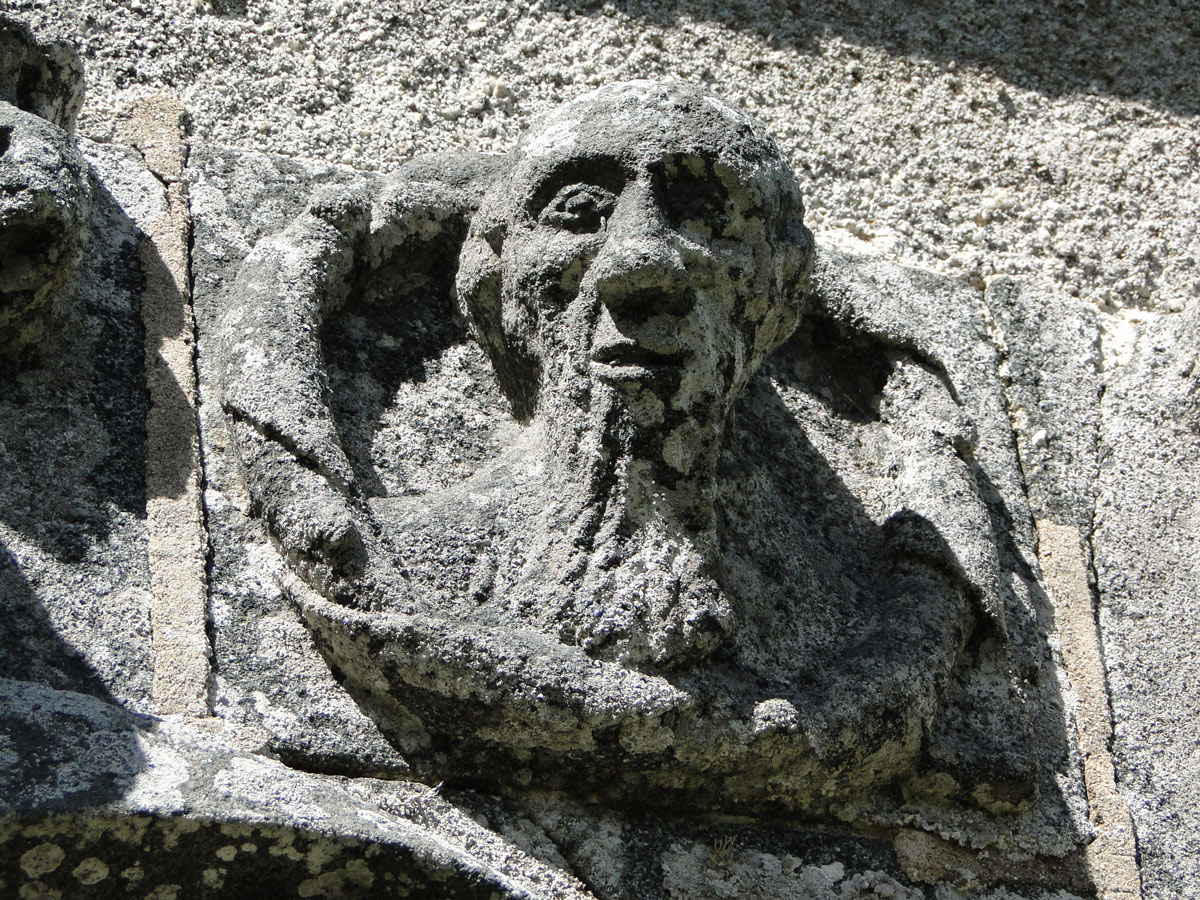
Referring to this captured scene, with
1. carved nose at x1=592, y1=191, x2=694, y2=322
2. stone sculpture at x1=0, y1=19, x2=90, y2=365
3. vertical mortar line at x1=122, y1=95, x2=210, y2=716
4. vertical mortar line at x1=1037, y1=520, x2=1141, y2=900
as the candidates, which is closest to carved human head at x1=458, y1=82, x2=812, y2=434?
carved nose at x1=592, y1=191, x2=694, y2=322

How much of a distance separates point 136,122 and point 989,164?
1.87m

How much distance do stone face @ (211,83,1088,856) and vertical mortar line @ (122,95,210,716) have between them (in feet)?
0.21

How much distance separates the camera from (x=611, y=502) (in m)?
2.00

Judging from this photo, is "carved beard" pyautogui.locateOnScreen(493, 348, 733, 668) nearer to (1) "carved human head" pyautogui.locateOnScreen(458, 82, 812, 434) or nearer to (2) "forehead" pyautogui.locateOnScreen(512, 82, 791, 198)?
(1) "carved human head" pyautogui.locateOnScreen(458, 82, 812, 434)

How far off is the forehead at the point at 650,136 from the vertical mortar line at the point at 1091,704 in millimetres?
911

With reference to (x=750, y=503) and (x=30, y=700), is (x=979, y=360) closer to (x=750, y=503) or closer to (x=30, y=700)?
(x=750, y=503)

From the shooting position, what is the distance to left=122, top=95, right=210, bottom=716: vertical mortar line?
6.32 ft

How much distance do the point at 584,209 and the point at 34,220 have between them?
81 centimetres

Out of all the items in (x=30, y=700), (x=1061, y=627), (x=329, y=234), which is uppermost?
(x=329, y=234)

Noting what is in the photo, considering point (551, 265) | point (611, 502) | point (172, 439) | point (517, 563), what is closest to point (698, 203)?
point (551, 265)

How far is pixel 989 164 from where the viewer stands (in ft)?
10.5

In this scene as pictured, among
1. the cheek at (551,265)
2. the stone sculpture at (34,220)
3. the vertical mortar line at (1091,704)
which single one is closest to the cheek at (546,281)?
the cheek at (551,265)

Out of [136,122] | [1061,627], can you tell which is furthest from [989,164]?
[136,122]

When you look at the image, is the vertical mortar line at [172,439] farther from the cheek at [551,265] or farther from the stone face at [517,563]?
the cheek at [551,265]
